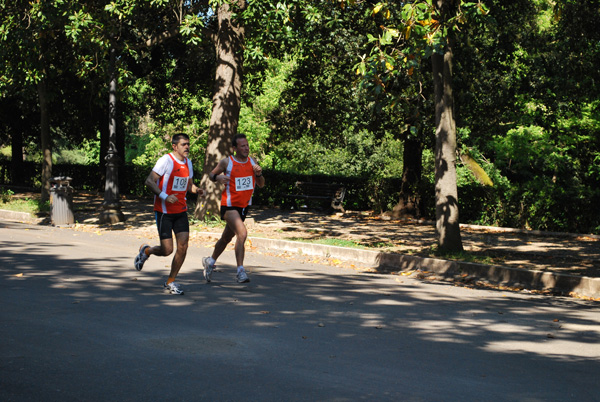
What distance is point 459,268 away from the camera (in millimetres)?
11398

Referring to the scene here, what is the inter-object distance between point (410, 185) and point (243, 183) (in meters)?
13.6

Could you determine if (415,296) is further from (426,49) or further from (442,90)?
(442,90)

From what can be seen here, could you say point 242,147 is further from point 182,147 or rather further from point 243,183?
point 182,147

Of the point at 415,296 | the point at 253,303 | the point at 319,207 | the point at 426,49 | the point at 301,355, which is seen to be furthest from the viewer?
the point at 319,207

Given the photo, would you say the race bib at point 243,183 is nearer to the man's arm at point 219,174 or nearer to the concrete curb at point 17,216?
the man's arm at point 219,174

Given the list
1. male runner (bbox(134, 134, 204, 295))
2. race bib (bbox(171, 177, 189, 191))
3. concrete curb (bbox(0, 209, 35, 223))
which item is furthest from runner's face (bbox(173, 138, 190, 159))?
concrete curb (bbox(0, 209, 35, 223))

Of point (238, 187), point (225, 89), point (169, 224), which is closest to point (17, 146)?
point (225, 89)

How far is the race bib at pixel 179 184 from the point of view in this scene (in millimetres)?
8078

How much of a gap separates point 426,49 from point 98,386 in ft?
24.3

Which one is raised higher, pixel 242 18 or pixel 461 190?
pixel 242 18

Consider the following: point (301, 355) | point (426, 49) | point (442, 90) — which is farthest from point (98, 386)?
point (442, 90)

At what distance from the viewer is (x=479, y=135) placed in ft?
75.9

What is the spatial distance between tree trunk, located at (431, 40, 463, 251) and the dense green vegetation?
619mm

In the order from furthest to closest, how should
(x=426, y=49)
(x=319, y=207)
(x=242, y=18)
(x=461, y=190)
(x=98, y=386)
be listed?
(x=319, y=207) < (x=461, y=190) < (x=242, y=18) < (x=426, y=49) < (x=98, y=386)
